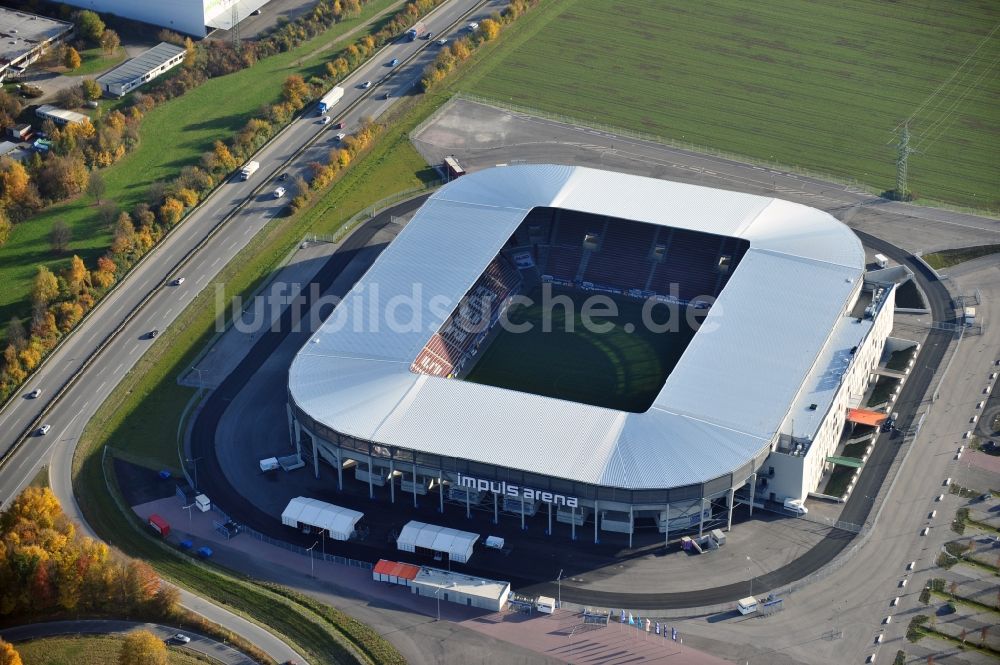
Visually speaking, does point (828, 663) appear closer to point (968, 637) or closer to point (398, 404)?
point (968, 637)

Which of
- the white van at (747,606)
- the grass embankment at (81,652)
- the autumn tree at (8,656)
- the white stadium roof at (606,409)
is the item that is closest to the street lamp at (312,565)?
the white stadium roof at (606,409)

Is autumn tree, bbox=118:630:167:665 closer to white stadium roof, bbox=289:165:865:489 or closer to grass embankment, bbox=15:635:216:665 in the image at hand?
grass embankment, bbox=15:635:216:665

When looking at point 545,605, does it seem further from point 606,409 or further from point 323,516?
point 323,516

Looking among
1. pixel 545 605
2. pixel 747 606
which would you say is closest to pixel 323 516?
pixel 545 605

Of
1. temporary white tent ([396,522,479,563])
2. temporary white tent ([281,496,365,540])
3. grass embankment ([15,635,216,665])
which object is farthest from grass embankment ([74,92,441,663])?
temporary white tent ([396,522,479,563])

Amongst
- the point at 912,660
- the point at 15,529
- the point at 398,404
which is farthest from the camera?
the point at 398,404

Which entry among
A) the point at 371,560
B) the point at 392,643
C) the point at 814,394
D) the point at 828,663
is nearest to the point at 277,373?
the point at 371,560
